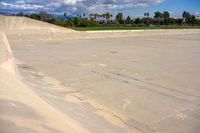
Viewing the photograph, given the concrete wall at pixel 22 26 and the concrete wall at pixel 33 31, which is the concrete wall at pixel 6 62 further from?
the concrete wall at pixel 22 26

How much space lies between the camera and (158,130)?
16.5ft

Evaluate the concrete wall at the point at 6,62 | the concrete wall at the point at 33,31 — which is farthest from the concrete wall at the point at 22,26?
the concrete wall at the point at 6,62

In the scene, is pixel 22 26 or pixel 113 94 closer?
pixel 113 94

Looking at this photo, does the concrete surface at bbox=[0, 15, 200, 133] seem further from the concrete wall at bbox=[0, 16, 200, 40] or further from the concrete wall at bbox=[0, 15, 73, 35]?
the concrete wall at bbox=[0, 15, 73, 35]

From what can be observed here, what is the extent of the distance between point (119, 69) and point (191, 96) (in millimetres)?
4223

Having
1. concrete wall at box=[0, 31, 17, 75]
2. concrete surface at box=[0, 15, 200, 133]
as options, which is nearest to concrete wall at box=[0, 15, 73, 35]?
concrete surface at box=[0, 15, 200, 133]

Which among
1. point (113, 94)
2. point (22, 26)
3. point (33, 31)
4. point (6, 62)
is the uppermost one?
point (22, 26)

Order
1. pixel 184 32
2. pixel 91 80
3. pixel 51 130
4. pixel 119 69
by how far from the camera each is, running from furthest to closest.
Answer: pixel 184 32 < pixel 119 69 < pixel 91 80 < pixel 51 130

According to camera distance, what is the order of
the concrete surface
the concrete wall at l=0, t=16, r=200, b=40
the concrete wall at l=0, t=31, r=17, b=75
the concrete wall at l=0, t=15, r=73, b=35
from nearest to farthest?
the concrete surface < the concrete wall at l=0, t=31, r=17, b=75 < the concrete wall at l=0, t=16, r=200, b=40 < the concrete wall at l=0, t=15, r=73, b=35

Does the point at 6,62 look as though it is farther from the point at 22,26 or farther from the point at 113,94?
the point at 22,26

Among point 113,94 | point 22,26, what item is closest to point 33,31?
point 22,26

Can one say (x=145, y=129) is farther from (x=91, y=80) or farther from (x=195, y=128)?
(x=91, y=80)

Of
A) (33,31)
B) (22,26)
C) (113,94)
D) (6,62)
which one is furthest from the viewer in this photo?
(33,31)

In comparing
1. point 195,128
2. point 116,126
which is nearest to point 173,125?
point 195,128
